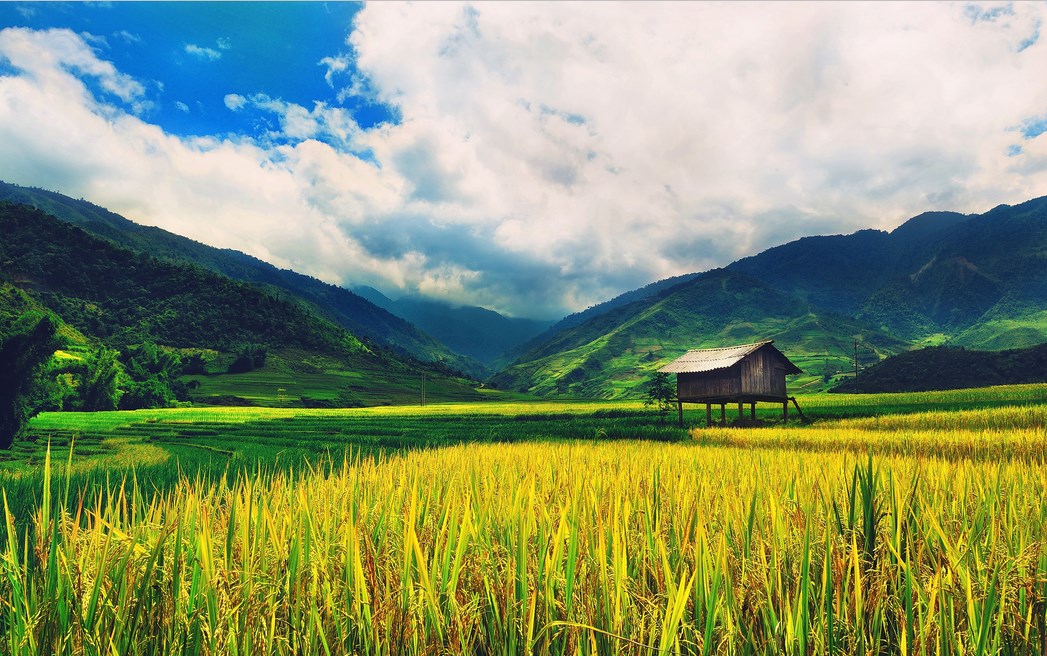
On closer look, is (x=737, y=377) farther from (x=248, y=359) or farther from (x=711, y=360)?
(x=248, y=359)

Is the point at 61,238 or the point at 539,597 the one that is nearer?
the point at 539,597

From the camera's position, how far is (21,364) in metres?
24.2

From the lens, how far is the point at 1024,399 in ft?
106

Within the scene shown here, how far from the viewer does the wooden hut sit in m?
31.8

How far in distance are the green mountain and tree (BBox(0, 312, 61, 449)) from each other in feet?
301

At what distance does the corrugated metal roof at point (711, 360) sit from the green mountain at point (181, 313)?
89.0 m

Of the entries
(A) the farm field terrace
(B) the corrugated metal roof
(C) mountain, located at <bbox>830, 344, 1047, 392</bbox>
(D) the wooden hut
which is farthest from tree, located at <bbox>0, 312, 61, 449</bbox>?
(C) mountain, located at <bbox>830, 344, 1047, 392</bbox>

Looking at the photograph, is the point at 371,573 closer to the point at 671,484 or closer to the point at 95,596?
the point at 95,596

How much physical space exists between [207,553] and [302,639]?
2.36 ft

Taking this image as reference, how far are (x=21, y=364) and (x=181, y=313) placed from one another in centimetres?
16078

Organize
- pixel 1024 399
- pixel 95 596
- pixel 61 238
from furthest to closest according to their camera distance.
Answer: pixel 61 238, pixel 1024 399, pixel 95 596

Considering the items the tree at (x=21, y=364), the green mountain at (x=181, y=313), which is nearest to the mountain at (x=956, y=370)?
the green mountain at (x=181, y=313)

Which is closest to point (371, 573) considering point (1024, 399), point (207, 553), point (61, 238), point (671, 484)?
point (207, 553)

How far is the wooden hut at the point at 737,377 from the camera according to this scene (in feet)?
104
